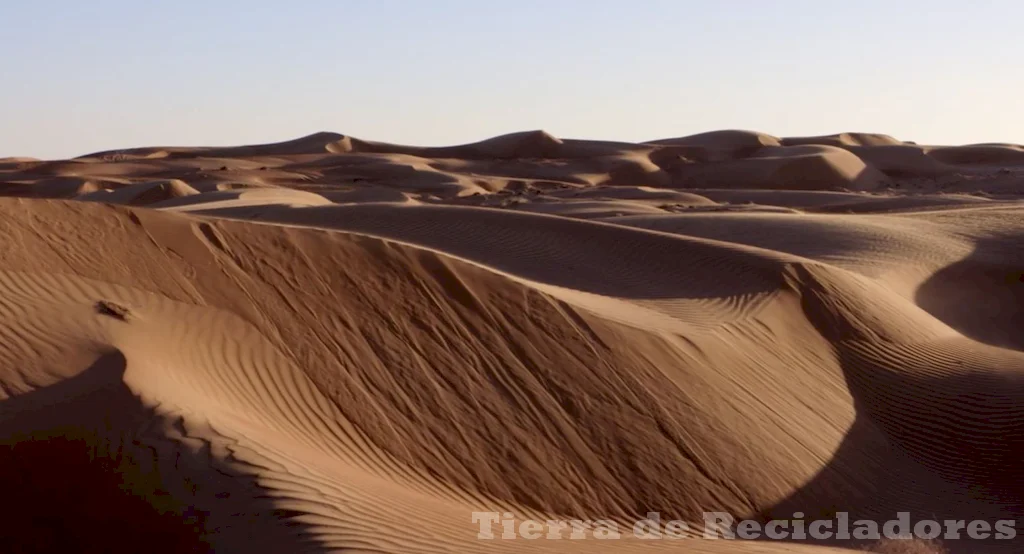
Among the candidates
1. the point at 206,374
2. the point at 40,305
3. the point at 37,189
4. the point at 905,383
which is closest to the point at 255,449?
the point at 206,374

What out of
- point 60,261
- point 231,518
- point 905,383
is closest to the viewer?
point 231,518

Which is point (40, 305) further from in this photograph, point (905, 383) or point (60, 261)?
point (905, 383)

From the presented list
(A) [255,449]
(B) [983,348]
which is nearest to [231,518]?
(A) [255,449]

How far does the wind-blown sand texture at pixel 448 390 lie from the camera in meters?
5.93

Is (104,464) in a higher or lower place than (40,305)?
lower

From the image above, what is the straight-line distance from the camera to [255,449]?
6.02 meters

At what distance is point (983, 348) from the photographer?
1277 centimetres

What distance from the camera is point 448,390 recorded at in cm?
841

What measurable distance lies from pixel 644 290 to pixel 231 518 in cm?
829

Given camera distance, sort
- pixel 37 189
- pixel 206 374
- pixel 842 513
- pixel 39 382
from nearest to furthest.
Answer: pixel 39 382, pixel 206 374, pixel 842 513, pixel 37 189

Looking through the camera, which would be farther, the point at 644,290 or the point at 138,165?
the point at 138,165

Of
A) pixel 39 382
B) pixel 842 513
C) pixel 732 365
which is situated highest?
pixel 39 382

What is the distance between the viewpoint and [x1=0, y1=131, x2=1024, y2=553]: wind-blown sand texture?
233 inches

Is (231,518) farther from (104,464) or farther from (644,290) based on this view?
(644,290)
